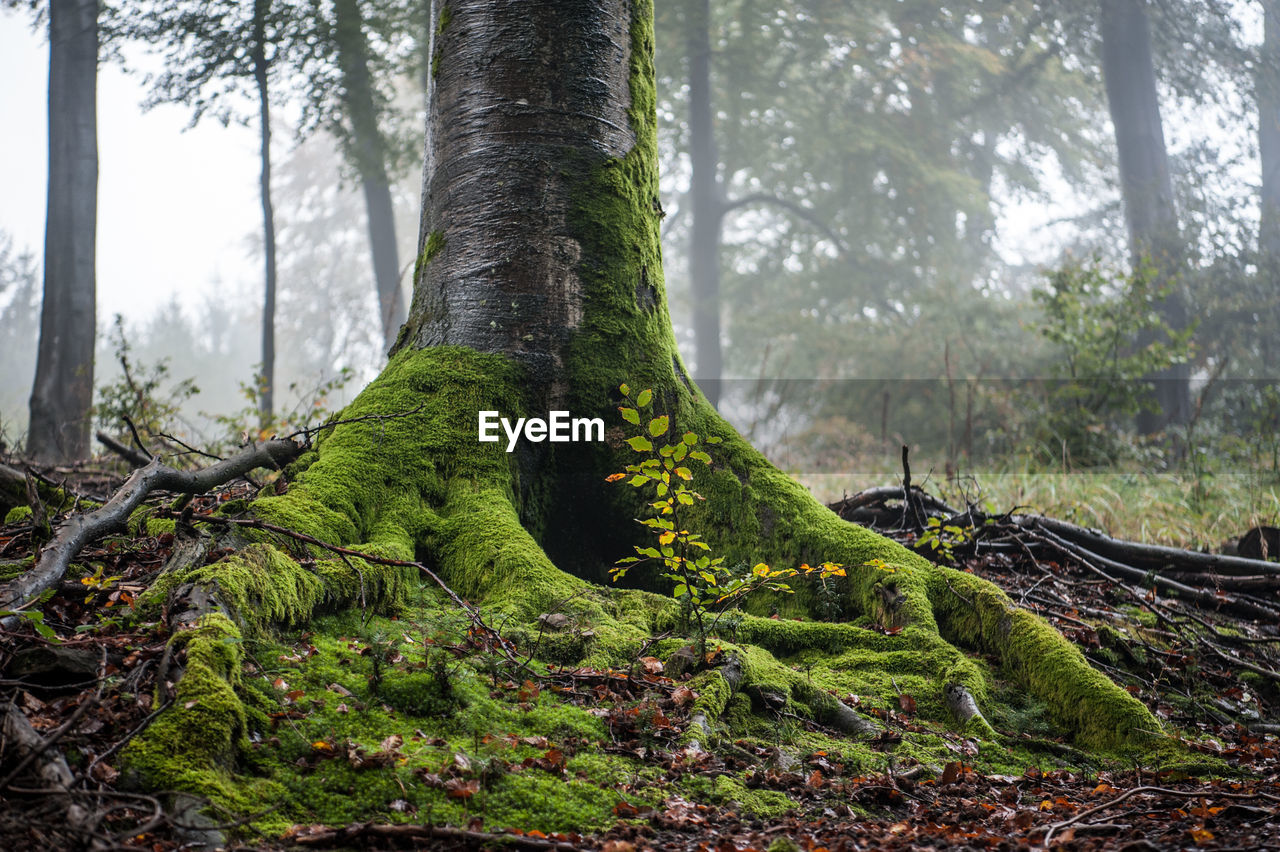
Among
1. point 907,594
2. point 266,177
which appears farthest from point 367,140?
point 907,594

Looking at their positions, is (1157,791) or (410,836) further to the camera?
(1157,791)

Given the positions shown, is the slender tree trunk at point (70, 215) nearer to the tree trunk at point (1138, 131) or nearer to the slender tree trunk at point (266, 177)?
the slender tree trunk at point (266, 177)

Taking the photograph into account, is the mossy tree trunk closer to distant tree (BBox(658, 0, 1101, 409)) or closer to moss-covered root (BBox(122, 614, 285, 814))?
moss-covered root (BBox(122, 614, 285, 814))

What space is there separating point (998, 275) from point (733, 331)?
11679 mm

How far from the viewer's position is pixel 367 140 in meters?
16.5

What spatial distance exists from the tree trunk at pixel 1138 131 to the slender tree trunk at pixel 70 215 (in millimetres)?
20084

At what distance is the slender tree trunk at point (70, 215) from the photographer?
42.0 ft

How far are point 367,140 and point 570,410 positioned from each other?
47.1 feet

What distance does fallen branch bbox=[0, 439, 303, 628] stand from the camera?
2336mm

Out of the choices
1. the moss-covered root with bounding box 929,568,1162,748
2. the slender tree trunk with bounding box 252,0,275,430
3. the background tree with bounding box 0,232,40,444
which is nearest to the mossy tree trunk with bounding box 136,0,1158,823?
the moss-covered root with bounding box 929,568,1162,748

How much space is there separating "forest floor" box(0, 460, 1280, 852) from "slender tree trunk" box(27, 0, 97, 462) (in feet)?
38.1

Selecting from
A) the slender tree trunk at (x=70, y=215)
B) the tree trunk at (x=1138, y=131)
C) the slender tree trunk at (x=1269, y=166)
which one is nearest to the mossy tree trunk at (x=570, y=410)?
the slender tree trunk at (x=70, y=215)

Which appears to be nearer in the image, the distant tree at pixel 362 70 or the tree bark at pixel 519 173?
the tree bark at pixel 519 173

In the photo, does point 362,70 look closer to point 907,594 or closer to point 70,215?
point 70,215
